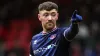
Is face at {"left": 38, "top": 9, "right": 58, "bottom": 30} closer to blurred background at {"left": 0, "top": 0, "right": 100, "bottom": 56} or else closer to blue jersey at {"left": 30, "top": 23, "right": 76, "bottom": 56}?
blue jersey at {"left": 30, "top": 23, "right": 76, "bottom": 56}

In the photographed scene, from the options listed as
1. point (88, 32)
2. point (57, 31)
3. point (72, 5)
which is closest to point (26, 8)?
point (72, 5)

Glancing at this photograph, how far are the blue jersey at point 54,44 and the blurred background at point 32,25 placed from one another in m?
4.72

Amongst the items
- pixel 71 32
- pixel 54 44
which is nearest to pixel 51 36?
pixel 54 44

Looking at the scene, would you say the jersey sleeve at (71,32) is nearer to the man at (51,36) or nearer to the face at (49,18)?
the man at (51,36)

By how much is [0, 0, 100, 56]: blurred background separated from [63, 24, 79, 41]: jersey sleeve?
4.95m

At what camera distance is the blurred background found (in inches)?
→ 369

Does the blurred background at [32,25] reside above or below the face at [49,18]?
below

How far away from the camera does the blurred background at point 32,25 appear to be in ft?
30.7

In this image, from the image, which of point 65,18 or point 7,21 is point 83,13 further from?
point 7,21

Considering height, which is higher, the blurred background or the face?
the face

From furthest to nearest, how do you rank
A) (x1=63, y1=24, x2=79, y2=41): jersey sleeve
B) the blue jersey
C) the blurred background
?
the blurred background → the blue jersey → (x1=63, y1=24, x2=79, y2=41): jersey sleeve

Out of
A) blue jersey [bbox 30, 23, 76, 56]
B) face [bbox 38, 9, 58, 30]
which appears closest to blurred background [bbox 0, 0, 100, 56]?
blue jersey [bbox 30, 23, 76, 56]

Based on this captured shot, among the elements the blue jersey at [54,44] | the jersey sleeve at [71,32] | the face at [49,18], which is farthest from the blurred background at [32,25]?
the jersey sleeve at [71,32]

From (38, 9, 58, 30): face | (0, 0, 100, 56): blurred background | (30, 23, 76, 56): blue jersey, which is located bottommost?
(0, 0, 100, 56): blurred background
